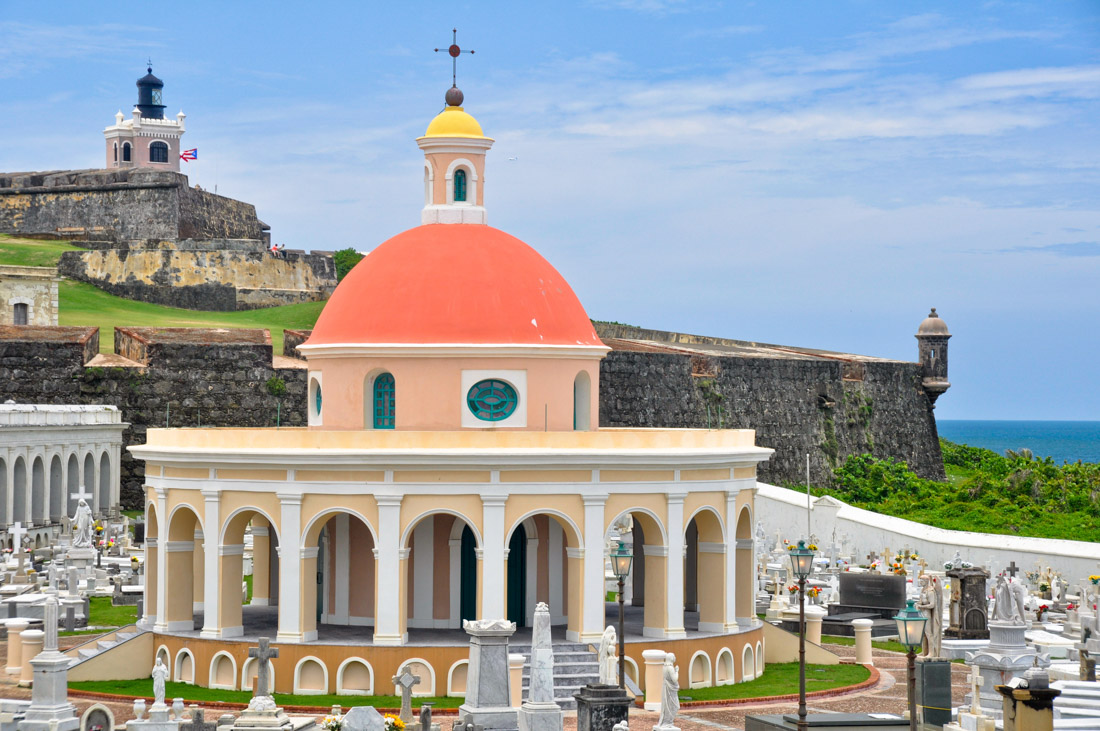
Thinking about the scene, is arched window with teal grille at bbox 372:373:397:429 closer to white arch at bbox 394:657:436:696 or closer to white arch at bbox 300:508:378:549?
white arch at bbox 300:508:378:549

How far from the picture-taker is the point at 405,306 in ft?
80.2

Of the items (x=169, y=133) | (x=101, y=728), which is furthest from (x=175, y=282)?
(x=101, y=728)

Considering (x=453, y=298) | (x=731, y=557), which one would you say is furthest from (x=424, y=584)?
(x=731, y=557)

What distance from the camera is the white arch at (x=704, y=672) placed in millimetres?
23375

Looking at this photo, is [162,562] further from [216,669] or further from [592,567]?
[592,567]

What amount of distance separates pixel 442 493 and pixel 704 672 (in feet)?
16.0

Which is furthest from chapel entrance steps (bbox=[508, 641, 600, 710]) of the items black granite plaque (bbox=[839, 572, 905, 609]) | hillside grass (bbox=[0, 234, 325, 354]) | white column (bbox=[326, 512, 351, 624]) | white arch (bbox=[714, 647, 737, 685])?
hillside grass (bbox=[0, 234, 325, 354])

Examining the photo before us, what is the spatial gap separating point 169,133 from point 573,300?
2984 inches

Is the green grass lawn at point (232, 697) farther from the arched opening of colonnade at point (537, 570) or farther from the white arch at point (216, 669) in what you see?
the arched opening of colonnade at point (537, 570)

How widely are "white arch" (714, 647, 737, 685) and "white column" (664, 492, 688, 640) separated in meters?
0.75

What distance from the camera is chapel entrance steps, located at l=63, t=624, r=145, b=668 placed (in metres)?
23.8

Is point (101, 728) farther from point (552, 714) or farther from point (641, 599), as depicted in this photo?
point (641, 599)

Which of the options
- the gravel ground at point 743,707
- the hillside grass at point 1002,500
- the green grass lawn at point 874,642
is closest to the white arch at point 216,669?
the gravel ground at point 743,707

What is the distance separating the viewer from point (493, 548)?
2256cm
